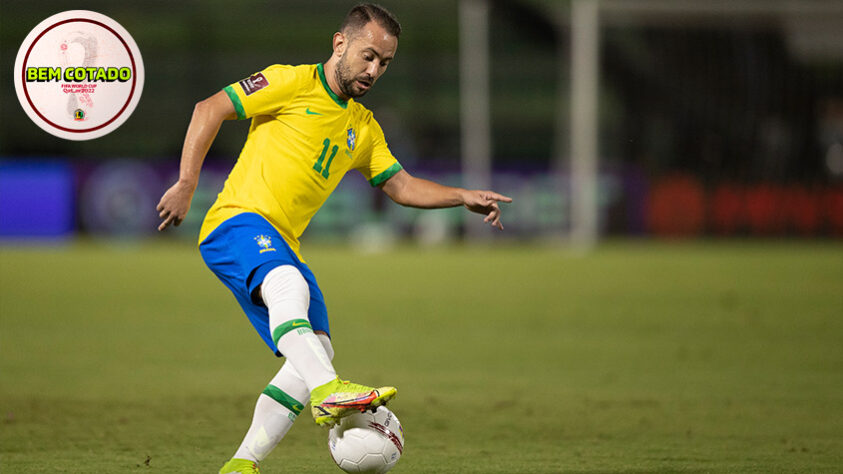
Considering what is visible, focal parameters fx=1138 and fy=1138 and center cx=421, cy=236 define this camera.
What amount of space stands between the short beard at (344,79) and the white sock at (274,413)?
111 centimetres

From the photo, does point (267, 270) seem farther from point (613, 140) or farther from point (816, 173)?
point (613, 140)

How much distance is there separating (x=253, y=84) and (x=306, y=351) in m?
1.22

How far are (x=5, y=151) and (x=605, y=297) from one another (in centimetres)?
1869

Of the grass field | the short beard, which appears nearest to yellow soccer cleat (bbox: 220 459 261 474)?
the grass field

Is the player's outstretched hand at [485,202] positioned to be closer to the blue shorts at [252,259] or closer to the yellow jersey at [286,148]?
the yellow jersey at [286,148]

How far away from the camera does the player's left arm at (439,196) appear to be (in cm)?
521

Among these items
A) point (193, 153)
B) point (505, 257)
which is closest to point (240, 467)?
point (193, 153)

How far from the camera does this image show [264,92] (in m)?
4.89

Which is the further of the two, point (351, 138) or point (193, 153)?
point (351, 138)

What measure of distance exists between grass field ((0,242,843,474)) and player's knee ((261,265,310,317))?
3.68 ft

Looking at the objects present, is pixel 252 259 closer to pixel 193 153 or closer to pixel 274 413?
pixel 193 153

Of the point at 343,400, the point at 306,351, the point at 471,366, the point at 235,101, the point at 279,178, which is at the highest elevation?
the point at 235,101

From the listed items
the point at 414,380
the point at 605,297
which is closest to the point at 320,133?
the point at 414,380

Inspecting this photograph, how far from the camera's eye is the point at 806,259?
1831cm
